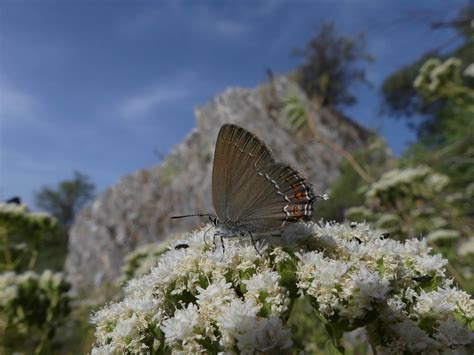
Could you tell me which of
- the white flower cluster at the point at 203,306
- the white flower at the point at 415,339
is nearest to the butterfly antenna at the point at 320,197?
the white flower cluster at the point at 203,306

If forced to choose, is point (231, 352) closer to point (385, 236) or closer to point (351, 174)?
point (385, 236)

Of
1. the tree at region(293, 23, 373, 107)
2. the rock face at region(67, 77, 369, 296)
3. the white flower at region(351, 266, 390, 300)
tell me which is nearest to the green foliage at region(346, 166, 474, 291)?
the white flower at region(351, 266, 390, 300)

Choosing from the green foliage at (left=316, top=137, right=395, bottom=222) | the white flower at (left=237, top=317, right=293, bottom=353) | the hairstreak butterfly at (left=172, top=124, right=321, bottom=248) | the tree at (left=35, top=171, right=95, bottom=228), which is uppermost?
the tree at (left=35, top=171, right=95, bottom=228)

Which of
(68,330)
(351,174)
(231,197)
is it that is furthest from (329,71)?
(231,197)

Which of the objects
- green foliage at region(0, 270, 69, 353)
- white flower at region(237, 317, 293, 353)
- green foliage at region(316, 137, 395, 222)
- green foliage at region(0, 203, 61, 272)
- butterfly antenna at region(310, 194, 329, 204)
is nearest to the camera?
white flower at region(237, 317, 293, 353)

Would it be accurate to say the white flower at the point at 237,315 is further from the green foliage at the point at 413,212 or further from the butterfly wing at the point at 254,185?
the green foliage at the point at 413,212

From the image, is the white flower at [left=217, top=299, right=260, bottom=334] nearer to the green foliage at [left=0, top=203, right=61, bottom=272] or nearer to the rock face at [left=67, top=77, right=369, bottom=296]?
the green foliage at [left=0, top=203, right=61, bottom=272]

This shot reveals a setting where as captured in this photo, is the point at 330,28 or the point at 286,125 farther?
the point at 330,28
